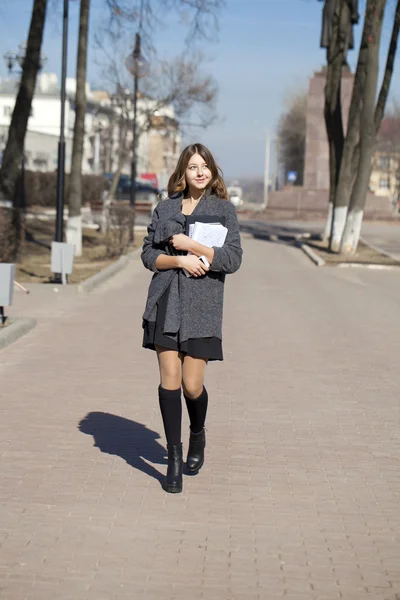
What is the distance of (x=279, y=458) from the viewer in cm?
705

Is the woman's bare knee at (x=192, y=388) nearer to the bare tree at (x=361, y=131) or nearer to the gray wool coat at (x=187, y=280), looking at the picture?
the gray wool coat at (x=187, y=280)

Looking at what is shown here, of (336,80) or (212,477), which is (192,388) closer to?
(212,477)

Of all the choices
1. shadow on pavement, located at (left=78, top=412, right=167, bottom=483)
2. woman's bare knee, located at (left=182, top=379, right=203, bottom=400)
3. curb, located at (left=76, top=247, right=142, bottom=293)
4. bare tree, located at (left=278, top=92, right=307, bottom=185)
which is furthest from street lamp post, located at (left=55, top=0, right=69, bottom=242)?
bare tree, located at (left=278, top=92, right=307, bottom=185)

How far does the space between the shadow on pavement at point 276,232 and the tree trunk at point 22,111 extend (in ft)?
60.0

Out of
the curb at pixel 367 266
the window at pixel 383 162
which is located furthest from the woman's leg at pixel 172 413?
the window at pixel 383 162

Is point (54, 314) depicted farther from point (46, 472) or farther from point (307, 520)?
point (307, 520)

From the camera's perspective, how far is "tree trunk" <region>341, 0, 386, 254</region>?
28.6m

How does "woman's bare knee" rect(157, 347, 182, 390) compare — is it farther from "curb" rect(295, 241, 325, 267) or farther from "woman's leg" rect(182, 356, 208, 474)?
"curb" rect(295, 241, 325, 267)

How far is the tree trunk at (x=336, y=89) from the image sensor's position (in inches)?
1391

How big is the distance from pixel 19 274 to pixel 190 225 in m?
16.1

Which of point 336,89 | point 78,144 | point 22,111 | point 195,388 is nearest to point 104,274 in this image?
point 22,111

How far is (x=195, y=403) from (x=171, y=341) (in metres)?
0.49

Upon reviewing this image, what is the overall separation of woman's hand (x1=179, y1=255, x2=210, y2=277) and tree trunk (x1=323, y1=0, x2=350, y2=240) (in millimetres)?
29347

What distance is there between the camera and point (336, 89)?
35.9 metres
